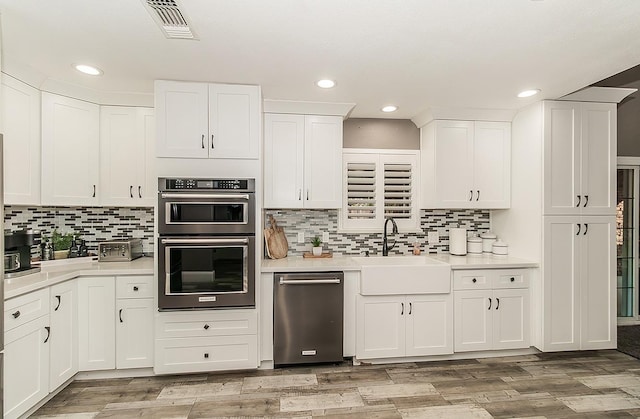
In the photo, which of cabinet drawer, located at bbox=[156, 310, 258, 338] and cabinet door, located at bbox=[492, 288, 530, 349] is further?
cabinet door, located at bbox=[492, 288, 530, 349]

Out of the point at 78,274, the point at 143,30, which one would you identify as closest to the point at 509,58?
the point at 143,30

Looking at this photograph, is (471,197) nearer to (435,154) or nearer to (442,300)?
(435,154)

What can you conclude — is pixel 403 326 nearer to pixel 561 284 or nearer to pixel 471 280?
pixel 471 280

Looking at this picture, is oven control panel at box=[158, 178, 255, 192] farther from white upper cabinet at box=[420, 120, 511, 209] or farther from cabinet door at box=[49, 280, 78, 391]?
white upper cabinet at box=[420, 120, 511, 209]

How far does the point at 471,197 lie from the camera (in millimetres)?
3664

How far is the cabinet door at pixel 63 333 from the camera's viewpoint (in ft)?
8.19

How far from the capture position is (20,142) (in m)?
2.61

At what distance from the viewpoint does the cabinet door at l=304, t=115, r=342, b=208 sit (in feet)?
11.1

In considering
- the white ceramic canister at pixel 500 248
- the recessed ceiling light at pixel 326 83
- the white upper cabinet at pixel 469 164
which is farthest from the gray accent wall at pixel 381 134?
the white ceramic canister at pixel 500 248

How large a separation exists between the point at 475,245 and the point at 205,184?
9.55ft

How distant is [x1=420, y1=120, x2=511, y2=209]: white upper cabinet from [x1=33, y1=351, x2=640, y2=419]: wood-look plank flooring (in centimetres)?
161

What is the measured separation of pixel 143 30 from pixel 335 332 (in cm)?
263

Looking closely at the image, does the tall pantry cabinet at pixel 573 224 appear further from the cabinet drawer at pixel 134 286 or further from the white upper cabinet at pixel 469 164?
the cabinet drawer at pixel 134 286

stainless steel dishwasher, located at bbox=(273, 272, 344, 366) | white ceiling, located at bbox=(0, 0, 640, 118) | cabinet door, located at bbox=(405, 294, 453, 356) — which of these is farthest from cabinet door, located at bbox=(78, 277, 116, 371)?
cabinet door, located at bbox=(405, 294, 453, 356)
